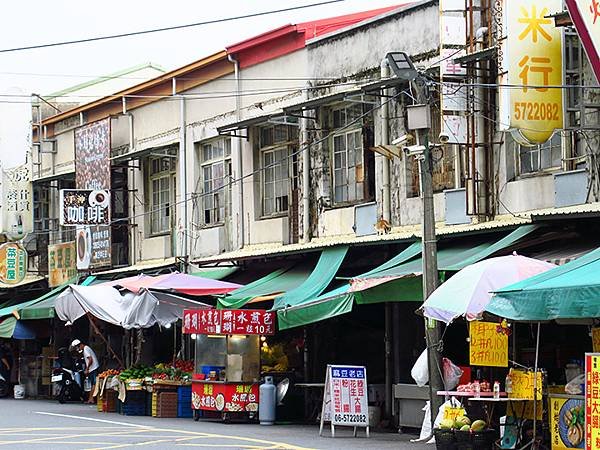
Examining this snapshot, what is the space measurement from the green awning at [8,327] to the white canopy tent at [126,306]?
223 inches

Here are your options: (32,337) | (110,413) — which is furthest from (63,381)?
(110,413)

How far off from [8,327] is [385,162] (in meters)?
14.1

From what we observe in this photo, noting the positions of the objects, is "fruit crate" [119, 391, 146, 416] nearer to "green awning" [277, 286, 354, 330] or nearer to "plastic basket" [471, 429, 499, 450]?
"green awning" [277, 286, 354, 330]

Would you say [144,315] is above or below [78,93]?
below

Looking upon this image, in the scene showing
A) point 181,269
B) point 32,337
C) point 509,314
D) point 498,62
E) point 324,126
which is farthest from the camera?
point 32,337

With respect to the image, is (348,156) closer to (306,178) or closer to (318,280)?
(306,178)

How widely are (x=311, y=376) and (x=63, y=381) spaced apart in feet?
28.8

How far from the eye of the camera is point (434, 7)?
74.6 ft

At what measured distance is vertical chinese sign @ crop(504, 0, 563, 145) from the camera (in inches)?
716

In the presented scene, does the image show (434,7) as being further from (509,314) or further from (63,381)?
(63,381)

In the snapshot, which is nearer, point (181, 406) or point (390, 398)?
point (390, 398)

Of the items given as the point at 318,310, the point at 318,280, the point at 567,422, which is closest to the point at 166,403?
the point at 318,280

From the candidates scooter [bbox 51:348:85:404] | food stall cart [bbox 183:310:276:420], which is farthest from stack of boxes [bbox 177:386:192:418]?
scooter [bbox 51:348:85:404]

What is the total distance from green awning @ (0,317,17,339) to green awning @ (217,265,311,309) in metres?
9.89
